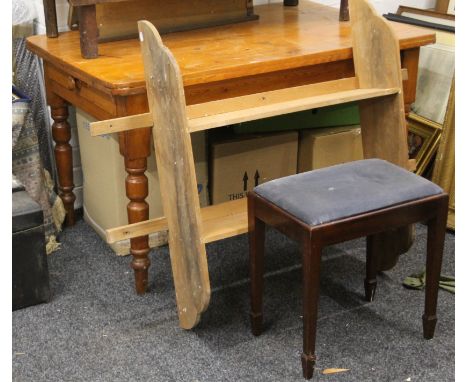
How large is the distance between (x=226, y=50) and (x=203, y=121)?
1.47ft

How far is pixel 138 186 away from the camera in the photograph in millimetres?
2320

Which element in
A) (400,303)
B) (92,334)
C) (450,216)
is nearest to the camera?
(92,334)

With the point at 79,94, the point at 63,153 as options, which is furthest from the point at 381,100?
the point at 63,153

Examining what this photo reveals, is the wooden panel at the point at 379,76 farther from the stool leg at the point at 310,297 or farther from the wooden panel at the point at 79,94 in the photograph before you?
the wooden panel at the point at 79,94

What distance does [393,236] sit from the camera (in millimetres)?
2463

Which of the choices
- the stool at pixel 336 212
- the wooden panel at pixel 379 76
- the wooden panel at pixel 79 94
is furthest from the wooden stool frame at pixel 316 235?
the wooden panel at pixel 79 94

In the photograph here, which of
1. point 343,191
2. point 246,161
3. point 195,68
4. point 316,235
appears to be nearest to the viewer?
point 316,235

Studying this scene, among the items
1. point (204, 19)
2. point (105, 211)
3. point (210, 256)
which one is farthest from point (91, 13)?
point (210, 256)

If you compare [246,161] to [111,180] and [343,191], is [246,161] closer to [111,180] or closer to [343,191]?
[111,180]

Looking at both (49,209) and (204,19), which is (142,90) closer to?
(204,19)

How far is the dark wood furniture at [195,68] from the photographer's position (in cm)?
222

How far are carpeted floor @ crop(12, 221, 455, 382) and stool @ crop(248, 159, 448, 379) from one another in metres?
0.13

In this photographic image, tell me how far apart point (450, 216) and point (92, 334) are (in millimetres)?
1422

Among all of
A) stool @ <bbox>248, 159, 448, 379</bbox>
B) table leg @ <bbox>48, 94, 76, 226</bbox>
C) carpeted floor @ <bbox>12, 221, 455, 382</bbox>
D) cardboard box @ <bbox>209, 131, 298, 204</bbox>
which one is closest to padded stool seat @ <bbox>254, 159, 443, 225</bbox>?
stool @ <bbox>248, 159, 448, 379</bbox>
